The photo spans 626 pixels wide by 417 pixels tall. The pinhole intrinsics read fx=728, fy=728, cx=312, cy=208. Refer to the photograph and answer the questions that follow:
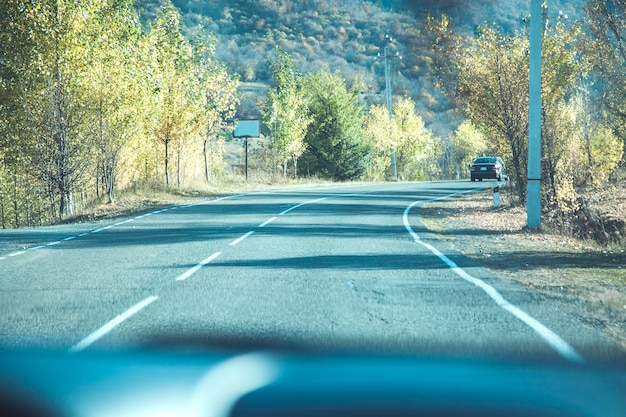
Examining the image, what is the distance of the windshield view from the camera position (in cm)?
682

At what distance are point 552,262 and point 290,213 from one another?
1133 centimetres

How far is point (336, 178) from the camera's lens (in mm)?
60594

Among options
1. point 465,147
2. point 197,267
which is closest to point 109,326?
point 197,267

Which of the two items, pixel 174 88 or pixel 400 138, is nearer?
pixel 174 88

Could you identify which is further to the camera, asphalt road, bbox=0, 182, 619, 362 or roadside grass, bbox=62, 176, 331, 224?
roadside grass, bbox=62, 176, 331, 224

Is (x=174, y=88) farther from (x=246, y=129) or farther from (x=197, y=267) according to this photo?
(x=197, y=267)

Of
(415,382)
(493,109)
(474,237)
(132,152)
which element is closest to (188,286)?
(415,382)

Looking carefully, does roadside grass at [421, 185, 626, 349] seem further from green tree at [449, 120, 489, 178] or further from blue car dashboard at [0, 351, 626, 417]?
green tree at [449, 120, 489, 178]

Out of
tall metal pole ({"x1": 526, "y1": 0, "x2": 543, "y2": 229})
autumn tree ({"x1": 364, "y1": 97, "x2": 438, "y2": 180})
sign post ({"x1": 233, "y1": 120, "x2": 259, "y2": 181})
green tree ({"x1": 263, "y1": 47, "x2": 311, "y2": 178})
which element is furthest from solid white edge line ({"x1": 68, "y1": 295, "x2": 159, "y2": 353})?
autumn tree ({"x1": 364, "y1": 97, "x2": 438, "y2": 180})

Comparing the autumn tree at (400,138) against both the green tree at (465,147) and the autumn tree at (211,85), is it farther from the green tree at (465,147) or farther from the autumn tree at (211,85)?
the autumn tree at (211,85)

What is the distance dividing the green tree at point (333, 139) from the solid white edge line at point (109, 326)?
52.1 m

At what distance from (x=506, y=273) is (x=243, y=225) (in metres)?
9.09

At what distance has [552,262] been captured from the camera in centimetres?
1230

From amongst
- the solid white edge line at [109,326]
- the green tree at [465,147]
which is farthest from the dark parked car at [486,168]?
the solid white edge line at [109,326]
